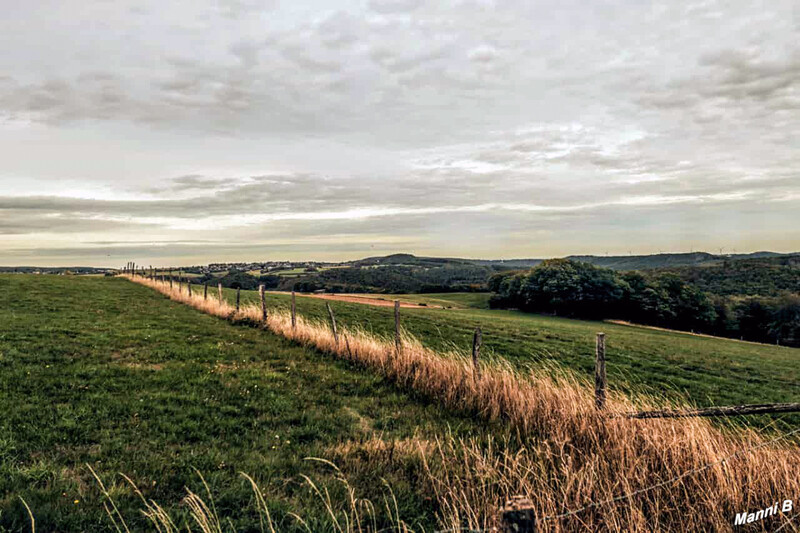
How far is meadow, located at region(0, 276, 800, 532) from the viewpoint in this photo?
4219 mm

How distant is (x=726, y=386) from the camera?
1878 centimetres

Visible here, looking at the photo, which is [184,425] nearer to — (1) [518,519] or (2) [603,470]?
(2) [603,470]

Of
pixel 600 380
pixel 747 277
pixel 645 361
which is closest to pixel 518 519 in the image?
pixel 600 380

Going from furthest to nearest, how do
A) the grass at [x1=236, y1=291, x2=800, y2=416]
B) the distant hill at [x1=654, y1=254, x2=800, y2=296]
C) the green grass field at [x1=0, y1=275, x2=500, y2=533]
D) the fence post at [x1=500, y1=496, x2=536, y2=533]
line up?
the distant hill at [x1=654, y1=254, x2=800, y2=296]
the grass at [x1=236, y1=291, x2=800, y2=416]
the green grass field at [x1=0, y1=275, x2=500, y2=533]
the fence post at [x1=500, y1=496, x2=536, y2=533]

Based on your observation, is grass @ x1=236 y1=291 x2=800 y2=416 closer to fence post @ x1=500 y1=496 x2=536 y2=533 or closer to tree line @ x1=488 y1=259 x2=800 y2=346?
fence post @ x1=500 y1=496 x2=536 y2=533

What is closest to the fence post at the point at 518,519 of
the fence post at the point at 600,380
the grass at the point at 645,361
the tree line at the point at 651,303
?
the fence post at the point at 600,380

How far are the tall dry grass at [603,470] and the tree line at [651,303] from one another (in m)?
67.8

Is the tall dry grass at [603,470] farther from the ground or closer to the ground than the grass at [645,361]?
farther from the ground

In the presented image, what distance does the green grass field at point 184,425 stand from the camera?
4523 millimetres

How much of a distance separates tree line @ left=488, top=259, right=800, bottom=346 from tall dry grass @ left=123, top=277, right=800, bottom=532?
6783 centimetres

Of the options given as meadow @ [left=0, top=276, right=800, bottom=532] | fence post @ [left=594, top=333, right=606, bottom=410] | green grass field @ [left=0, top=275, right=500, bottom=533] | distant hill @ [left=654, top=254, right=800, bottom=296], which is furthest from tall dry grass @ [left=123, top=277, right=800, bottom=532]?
distant hill @ [left=654, top=254, right=800, bottom=296]

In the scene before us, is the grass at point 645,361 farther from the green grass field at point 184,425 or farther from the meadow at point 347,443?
the green grass field at point 184,425

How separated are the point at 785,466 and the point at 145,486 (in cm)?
676

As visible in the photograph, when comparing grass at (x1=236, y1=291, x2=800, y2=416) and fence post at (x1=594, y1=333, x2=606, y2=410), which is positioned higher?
fence post at (x1=594, y1=333, x2=606, y2=410)
